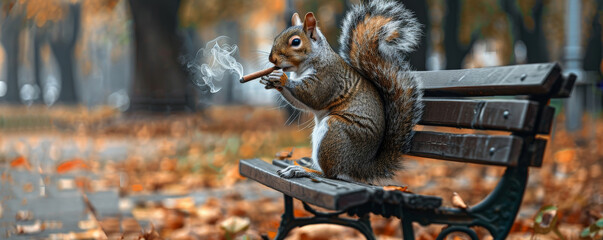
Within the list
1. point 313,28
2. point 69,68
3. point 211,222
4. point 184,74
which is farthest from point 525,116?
point 69,68

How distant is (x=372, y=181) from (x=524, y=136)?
629 millimetres

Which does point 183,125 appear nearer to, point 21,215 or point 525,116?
point 21,215

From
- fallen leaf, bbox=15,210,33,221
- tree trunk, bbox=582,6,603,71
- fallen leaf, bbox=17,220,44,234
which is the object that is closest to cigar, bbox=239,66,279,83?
fallen leaf, bbox=17,220,44,234

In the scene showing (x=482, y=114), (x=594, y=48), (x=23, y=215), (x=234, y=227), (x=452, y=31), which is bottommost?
(x=23, y=215)

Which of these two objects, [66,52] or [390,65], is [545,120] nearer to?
[390,65]

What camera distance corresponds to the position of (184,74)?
1059 cm

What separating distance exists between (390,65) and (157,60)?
28.7ft

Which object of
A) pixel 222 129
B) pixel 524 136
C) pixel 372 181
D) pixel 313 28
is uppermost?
pixel 313 28

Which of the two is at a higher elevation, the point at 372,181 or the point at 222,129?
the point at 372,181

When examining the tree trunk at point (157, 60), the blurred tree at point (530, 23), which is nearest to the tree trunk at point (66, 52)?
the tree trunk at point (157, 60)

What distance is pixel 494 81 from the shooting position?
1.99m

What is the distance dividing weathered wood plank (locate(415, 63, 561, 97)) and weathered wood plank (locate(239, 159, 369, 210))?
1.89ft

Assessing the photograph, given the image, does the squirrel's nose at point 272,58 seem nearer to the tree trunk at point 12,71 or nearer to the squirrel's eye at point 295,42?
the squirrel's eye at point 295,42

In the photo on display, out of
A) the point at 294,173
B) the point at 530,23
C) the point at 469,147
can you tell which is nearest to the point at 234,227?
the point at 294,173
